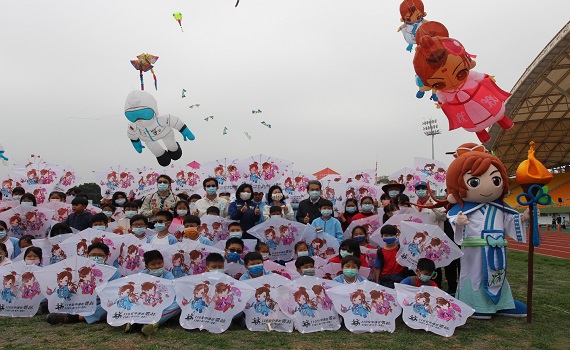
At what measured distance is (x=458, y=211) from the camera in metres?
5.81

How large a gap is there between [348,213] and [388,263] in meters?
1.45

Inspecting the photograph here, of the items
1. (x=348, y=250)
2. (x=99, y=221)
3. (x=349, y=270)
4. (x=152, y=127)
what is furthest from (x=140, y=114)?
(x=349, y=270)

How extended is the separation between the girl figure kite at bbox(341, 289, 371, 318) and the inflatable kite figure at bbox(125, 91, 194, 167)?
6.03m

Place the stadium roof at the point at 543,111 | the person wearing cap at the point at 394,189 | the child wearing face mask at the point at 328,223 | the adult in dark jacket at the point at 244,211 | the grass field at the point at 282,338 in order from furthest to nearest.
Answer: the stadium roof at the point at 543,111 → the person wearing cap at the point at 394,189 → the adult in dark jacket at the point at 244,211 → the child wearing face mask at the point at 328,223 → the grass field at the point at 282,338

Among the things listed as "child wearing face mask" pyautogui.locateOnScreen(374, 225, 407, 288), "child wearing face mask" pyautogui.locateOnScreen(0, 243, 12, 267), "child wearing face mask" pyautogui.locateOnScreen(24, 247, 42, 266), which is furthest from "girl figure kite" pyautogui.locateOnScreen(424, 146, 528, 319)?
"child wearing face mask" pyautogui.locateOnScreen(0, 243, 12, 267)

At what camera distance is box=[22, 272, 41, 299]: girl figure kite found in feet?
17.3

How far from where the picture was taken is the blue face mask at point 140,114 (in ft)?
29.5

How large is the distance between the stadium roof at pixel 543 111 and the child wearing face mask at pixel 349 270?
639 inches

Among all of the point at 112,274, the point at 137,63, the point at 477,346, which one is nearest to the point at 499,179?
the point at 477,346

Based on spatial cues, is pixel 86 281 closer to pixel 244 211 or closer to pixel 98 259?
pixel 98 259

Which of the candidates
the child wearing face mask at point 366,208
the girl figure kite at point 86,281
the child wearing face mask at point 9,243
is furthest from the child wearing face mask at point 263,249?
the child wearing face mask at point 9,243

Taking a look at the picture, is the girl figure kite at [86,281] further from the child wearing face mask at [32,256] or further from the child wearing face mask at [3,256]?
the child wearing face mask at [3,256]

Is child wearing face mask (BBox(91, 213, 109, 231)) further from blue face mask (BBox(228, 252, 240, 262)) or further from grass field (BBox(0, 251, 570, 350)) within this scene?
blue face mask (BBox(228, 252, 240, 262))

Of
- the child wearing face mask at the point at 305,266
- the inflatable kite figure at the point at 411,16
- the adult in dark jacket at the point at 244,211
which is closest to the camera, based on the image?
the child wearing face mask at the point at 305,266
